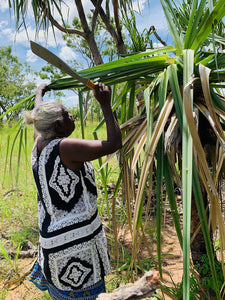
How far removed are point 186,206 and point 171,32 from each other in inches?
32.6

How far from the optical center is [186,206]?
28.1 inches

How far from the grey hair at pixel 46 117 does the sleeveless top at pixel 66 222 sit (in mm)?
Result: 76

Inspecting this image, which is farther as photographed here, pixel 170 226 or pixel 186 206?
pixel 170 226

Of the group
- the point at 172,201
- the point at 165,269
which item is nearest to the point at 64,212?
the point at 172,201

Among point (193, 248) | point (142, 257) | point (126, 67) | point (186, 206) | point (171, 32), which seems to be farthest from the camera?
point (142, 257)

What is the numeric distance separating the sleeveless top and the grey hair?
0.08 metres

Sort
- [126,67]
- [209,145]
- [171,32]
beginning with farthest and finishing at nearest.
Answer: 1. [209,145]
2. [171,32]
3. [126,67]

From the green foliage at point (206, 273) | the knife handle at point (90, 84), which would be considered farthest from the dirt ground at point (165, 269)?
the knife handle at point (90, 84)

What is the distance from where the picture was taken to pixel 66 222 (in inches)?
49.1

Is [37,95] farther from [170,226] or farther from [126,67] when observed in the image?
[170,226]

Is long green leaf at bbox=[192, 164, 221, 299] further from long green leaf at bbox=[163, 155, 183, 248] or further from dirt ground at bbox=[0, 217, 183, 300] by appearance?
dirt ground at bbox=[0, 217, 183, 300]

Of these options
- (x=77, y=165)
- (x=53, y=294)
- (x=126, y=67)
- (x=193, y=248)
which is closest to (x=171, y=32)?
(x=126, y=67)

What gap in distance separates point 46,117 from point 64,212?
0.43 meters

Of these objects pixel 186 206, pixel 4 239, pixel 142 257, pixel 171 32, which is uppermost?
pixel 171 32
